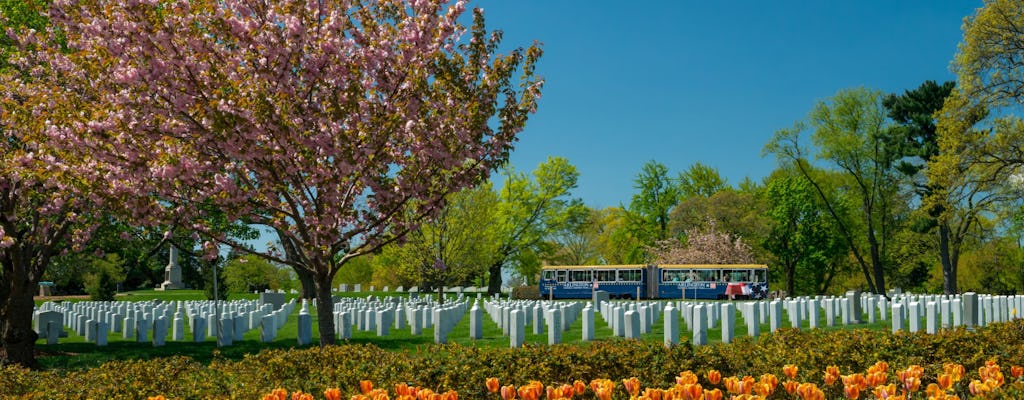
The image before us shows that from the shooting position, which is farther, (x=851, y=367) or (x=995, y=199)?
(x=995, y=199)

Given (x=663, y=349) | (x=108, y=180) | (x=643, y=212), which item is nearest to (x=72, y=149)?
(x=108, y=180)

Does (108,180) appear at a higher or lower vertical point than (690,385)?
higher

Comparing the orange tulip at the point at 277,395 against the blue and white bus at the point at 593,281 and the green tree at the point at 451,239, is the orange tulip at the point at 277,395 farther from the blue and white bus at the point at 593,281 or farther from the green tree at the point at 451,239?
the blue and white bus at the point at 593,281

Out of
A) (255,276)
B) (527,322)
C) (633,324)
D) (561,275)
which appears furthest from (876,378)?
(255,276)

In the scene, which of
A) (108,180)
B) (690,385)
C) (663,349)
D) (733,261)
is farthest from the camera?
(733,261)

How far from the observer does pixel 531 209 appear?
5853cm

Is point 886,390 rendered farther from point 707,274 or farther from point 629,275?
point 629,275

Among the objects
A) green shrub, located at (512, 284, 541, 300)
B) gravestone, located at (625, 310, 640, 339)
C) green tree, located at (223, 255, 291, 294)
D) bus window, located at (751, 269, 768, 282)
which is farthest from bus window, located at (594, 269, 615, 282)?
gravestone, located at (625, 310, 640, 339)

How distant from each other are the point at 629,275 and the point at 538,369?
41.5 meters

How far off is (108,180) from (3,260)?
6206mm

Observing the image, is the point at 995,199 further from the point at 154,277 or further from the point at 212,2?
the point at 154,277

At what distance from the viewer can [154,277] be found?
74750 millimetres

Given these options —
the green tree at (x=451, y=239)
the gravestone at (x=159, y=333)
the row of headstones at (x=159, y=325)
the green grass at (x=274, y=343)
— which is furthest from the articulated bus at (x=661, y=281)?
the gravestone at (x=159, y=333)

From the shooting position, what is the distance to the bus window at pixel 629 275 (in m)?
48.2
